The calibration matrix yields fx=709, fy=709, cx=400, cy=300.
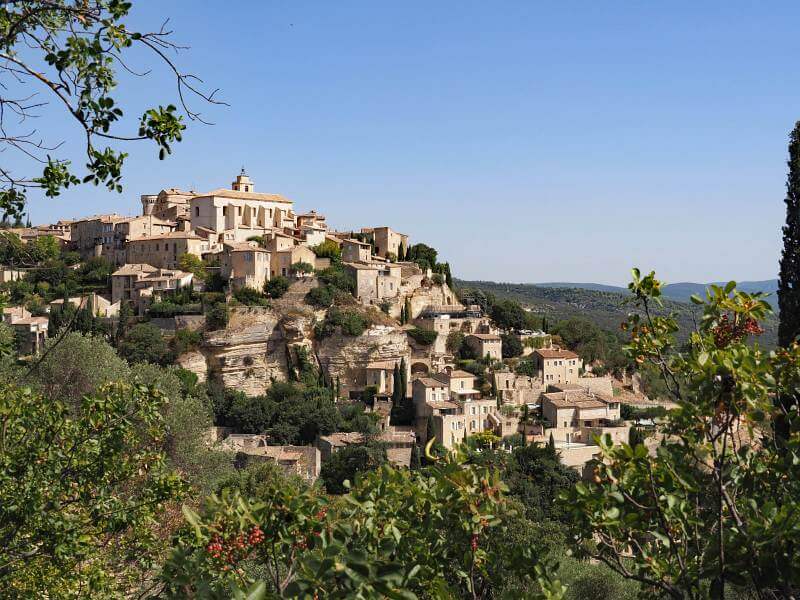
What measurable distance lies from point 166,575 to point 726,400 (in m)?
3.39

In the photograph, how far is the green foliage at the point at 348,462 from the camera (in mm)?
31969

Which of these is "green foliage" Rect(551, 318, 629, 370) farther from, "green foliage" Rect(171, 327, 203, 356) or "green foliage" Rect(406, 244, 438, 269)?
"green foliage" Rect(171, 327, 203, 356)

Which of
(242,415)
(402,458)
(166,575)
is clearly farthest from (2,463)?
(242,415)

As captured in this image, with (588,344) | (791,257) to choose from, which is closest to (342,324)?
(588,344)

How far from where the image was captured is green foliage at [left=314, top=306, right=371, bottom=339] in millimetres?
42312

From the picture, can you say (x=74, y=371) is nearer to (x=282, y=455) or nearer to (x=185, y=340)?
(x=282, y=455)

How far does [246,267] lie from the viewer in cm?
4438

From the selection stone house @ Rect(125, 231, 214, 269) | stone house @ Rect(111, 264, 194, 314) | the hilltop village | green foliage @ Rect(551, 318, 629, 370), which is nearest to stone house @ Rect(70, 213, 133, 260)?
the hilltop village

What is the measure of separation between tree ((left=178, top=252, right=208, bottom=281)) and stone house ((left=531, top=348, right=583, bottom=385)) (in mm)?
21969

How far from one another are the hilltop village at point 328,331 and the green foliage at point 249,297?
0.21 feet

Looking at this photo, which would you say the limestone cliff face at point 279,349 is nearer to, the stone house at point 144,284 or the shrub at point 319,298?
the shrub at point 319,298

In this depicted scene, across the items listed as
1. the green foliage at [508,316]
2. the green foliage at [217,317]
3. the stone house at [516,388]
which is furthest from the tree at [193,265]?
the green foliage at [508,316]

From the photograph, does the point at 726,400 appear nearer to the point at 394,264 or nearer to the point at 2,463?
the point at 2,463

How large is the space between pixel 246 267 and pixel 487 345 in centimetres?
1600
